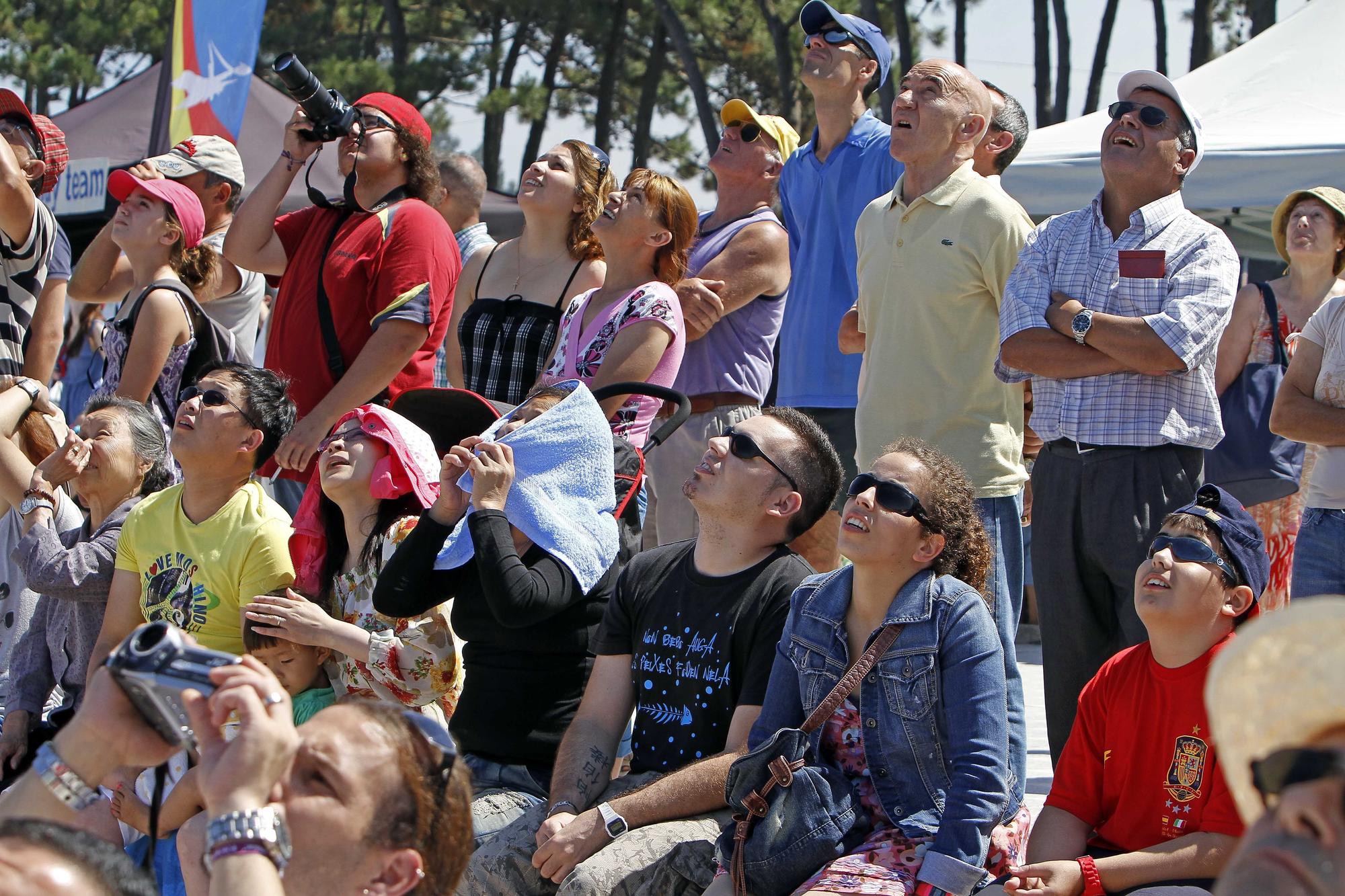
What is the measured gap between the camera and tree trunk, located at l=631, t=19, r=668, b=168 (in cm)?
2152

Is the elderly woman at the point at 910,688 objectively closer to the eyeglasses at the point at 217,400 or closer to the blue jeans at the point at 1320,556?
the blue jeans at the point at 1320,556

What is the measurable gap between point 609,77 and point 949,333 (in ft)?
60.2

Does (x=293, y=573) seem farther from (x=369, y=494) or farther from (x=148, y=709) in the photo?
(x=148, y=709)

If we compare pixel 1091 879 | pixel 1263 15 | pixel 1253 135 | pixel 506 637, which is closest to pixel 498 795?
pixel 506 637

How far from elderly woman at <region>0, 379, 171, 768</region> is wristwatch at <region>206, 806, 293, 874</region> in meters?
2.68

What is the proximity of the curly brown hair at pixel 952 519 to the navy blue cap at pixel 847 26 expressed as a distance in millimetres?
2070

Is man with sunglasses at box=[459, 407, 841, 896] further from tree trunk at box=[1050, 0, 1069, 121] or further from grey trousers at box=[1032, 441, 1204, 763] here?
tree trunk at box=[1050, 0, 1069, 121]

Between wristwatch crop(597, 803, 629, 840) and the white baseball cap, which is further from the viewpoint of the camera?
the white baseball cap

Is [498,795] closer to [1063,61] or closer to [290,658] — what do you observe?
[290,658]

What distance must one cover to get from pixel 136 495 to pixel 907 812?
108 inches

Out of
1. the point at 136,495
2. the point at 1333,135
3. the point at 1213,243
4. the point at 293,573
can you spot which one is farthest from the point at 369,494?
the point at 1333,135

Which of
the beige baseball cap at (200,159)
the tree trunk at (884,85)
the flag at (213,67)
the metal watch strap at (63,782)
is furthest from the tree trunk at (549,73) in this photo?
the metal watch strap at (63,782)

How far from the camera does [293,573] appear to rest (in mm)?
3990

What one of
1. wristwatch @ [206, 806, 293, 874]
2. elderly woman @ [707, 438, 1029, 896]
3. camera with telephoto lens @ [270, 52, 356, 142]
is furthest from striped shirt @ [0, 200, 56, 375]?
wristwatch @ [206, 806, 293, 874]
